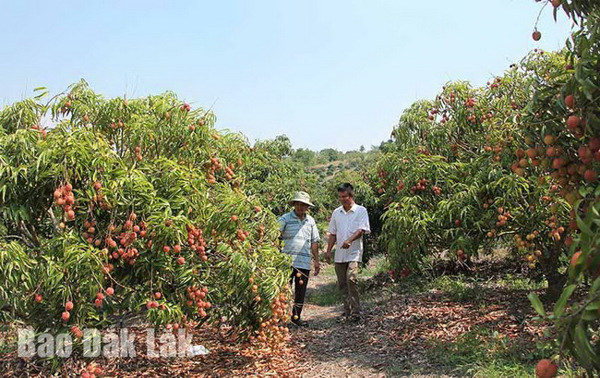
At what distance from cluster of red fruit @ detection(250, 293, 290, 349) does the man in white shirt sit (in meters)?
1.58

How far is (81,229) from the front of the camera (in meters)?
3.13

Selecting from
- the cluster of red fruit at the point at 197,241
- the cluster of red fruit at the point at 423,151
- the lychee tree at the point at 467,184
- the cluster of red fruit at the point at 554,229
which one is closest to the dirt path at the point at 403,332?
the lychee tree at the point at 467,184

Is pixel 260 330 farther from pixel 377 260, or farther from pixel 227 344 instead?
pixel 377 260

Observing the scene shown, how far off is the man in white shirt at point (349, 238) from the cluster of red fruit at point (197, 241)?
2.32m

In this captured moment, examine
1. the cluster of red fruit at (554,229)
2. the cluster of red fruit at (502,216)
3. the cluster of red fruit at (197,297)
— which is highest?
the cluster of red fruit at (502,216)

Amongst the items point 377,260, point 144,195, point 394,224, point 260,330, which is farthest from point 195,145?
point 377,260

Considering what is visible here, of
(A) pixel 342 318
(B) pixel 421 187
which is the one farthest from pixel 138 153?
(A) pixel 342 318

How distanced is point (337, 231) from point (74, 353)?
10.3 ft

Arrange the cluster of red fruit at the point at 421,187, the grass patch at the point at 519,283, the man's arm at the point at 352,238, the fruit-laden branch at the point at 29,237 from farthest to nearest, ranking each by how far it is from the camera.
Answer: the grass patch at the point at 519,283 → the man's arm at the point at 352,238 → the cluster of red fruit at the point at 421,187 → the fruit-laden branch at the point at 29,237

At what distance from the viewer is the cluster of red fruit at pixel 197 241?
3.32 metres

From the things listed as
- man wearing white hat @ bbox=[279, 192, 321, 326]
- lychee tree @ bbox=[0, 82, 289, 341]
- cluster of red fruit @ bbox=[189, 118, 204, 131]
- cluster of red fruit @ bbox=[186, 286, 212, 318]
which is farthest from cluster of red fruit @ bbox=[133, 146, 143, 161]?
man wearing white hat @ bbox=[279, 192, 321, 326]

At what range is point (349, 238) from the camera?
5.57 m

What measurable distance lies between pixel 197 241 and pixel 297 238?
7.38 feet

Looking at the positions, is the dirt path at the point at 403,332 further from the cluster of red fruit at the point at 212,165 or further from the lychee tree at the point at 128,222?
the cluster of red fruit at the point at 212,165
